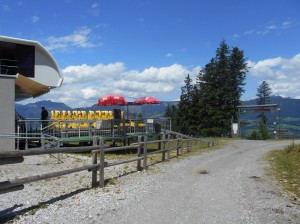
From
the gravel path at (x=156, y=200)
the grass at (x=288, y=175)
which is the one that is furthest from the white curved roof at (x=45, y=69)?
the grass at (x=288, y=175)

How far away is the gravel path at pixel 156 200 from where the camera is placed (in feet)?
22.1

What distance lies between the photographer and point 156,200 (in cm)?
814

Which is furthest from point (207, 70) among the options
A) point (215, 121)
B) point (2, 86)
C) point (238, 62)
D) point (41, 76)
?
point (2, 86)

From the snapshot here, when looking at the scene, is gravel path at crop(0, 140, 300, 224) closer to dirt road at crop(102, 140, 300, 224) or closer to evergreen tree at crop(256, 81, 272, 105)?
dirt road at crop(102, 140, 300, 224)

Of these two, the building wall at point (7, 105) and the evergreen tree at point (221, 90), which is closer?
the building wall at point (7, 105)

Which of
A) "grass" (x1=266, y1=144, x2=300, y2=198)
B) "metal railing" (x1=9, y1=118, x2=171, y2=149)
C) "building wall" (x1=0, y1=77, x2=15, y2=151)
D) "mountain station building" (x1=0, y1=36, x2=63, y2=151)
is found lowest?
"grass" (x1=266, y1=144, x2=300, y2=198)

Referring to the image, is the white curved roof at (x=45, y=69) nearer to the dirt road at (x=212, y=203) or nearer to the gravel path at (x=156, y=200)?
the gravel path at (x=156, y=200)

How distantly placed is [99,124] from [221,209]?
14786 millimetres

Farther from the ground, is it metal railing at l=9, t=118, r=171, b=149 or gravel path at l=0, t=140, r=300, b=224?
metal railing at l=9, t=118, r=171, b=149

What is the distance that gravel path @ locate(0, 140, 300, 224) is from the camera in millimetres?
6750

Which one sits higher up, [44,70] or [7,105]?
[44,70]

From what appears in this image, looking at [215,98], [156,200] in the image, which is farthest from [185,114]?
[156,200]

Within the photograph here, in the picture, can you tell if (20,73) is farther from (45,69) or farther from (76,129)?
(76,129)

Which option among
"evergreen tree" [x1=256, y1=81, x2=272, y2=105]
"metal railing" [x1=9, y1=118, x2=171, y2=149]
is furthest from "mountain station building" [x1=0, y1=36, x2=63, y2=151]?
"evergreen tree" [x1=256, y1=81, x2=272, y2=105]
